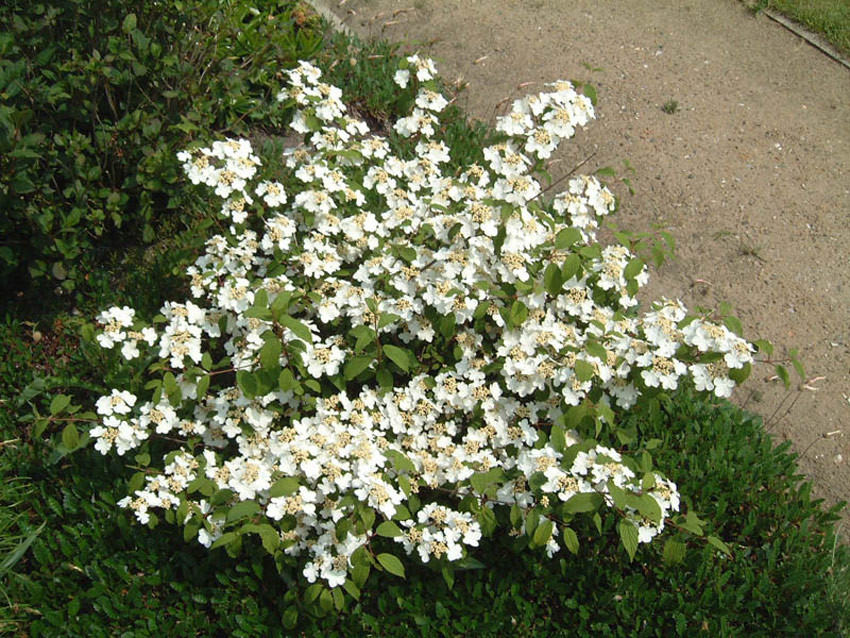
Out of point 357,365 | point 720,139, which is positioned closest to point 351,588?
point 357,365

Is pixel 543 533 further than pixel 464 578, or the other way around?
pixel 464 578

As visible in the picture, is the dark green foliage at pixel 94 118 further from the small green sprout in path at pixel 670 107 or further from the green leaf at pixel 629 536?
the small green sprout in path at pixel 670 107

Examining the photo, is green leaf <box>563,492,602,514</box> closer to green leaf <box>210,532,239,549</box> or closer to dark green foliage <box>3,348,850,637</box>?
dark green foliage <box>3,348,850,637</box>

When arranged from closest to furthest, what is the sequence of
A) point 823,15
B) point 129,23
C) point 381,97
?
point 129,23
point 381,97
point 823,15

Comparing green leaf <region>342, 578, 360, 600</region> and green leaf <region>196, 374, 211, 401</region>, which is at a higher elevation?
green leaf <region>196, 374, 211, 401</region>

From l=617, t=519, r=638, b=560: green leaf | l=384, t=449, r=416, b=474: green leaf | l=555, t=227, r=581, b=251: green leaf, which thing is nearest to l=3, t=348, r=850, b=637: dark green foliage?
l=617, t=519, r=638, b=560: green leaf

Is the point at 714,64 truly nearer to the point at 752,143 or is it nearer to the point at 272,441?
the point at 752,143

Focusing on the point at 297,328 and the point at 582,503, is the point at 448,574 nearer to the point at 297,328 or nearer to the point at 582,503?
the point at 582,503
